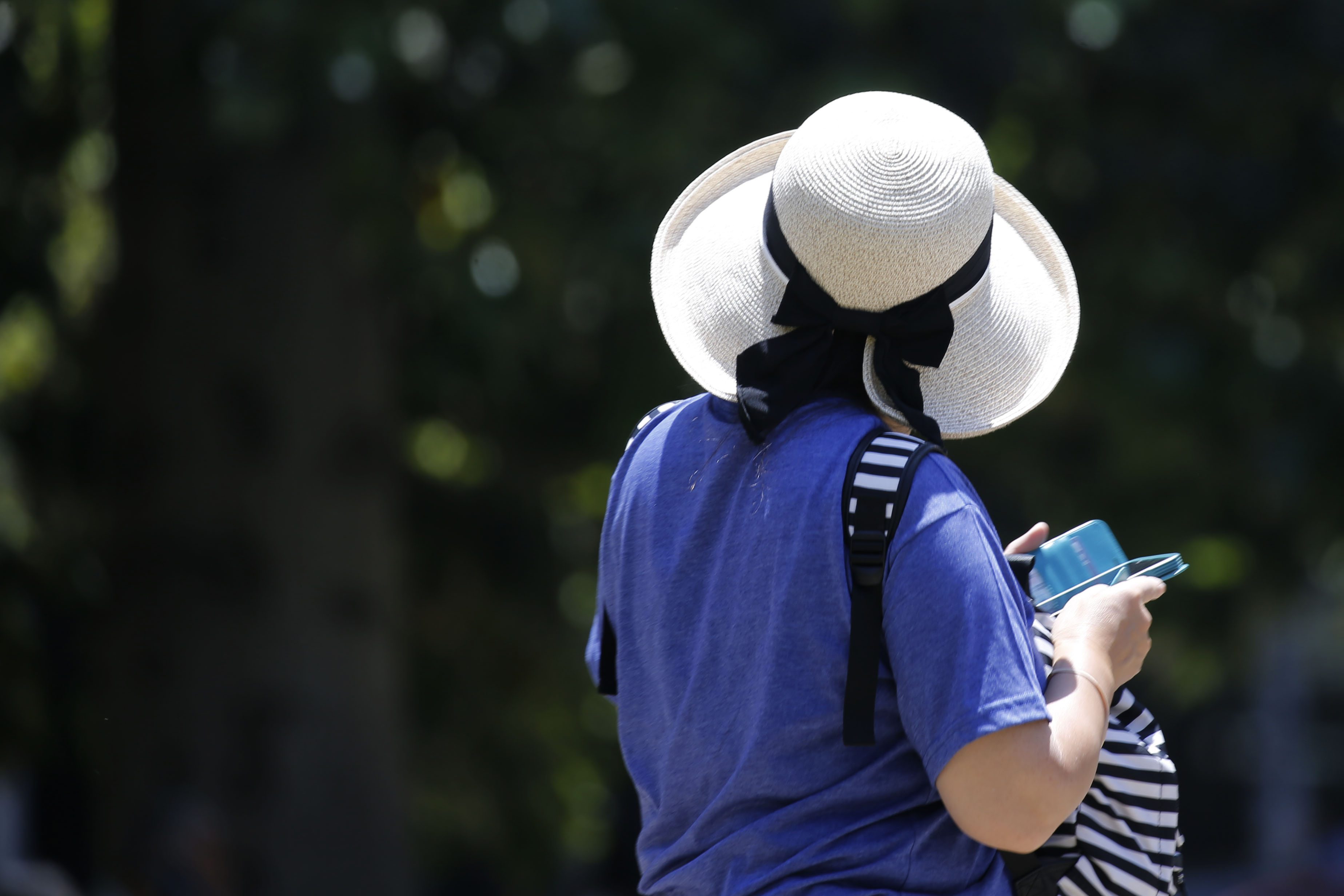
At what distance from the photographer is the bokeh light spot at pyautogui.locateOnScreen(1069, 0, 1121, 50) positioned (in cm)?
446

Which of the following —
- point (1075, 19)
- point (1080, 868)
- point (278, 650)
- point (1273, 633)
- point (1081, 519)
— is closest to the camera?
point (1080, 868)

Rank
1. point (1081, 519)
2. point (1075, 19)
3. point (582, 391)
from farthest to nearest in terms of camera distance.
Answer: point (1081, 519), point (582, 391), point (1075, 19)

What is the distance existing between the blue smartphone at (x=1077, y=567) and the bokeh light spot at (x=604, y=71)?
2.92 metres

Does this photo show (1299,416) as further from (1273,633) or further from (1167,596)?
(1273,633)

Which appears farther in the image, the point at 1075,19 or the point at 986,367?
the point at 1075,19

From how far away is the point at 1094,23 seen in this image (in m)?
4.52

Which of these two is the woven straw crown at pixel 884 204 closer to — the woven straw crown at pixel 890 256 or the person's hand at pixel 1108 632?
the woven straw crown at pixel 890 256

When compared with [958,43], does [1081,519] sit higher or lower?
lower

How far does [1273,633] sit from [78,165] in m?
11.5

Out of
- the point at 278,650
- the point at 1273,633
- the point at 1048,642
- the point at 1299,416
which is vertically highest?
the point at 1048,642

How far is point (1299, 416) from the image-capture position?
5227mm

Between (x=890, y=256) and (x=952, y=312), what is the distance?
0.10 metres

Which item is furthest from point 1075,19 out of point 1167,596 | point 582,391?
point 1167,596

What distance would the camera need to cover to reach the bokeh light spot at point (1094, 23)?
4461 millimetres
